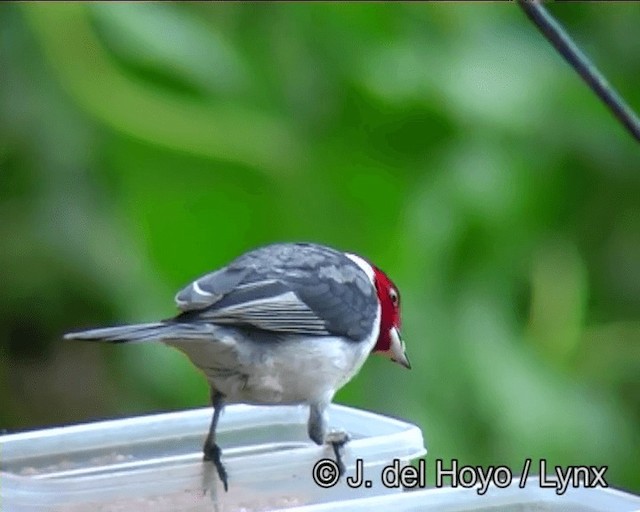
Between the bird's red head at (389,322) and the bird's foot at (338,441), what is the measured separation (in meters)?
0.14

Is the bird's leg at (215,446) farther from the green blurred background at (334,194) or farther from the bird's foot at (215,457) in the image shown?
the green blurred background at (334,194)

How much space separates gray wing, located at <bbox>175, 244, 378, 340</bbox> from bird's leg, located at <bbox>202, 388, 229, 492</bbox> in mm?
76

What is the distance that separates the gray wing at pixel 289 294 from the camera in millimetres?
1129

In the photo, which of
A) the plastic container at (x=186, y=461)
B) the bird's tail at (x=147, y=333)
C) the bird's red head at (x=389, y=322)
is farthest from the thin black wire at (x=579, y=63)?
the bird's red head at (x=389, y=322)

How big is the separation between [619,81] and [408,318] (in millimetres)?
535

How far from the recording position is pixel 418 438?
1.18 metres

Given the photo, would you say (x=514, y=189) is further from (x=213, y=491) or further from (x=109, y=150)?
(x=213, y=491)

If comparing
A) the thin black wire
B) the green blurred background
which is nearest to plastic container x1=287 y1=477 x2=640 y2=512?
the thin black wire

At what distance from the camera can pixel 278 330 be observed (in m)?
1.18

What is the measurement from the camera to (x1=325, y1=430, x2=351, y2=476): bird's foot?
3.82 ft

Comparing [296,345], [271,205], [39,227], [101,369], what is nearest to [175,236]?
[271,205]

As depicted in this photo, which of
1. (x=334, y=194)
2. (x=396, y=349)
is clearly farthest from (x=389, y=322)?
(x=334, y=194)

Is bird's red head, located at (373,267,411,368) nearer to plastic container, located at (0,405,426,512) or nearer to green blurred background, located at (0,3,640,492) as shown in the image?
plastic container, located at (0,405,426,512)

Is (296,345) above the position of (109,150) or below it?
below
